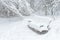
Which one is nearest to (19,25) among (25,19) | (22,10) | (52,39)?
→ (25,19)

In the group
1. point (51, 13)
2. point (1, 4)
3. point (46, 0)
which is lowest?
point (51, 13)

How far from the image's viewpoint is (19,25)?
624 centimetres

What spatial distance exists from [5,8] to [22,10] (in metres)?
0.97

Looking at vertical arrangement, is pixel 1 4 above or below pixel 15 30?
above

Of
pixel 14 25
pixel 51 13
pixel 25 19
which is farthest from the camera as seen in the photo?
pixel 51 13

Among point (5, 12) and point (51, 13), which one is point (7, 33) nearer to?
point (5, 12)

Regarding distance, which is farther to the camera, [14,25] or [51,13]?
[51,13]

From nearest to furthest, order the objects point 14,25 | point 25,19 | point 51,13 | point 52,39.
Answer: point 52,39
point 14,25
point 25,19
point 51,13

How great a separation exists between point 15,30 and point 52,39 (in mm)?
1558

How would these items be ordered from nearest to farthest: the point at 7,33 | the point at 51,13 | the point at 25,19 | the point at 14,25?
the point at 7,33 → the point at 14,25 → the point at 25,19 → the point at 51,13

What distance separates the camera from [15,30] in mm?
5871

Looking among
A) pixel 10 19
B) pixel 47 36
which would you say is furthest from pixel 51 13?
pixel 47 36

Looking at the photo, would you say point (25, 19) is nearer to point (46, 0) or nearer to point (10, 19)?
point (10, 19)

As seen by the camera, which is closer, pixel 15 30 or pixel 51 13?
pixel 15 30
